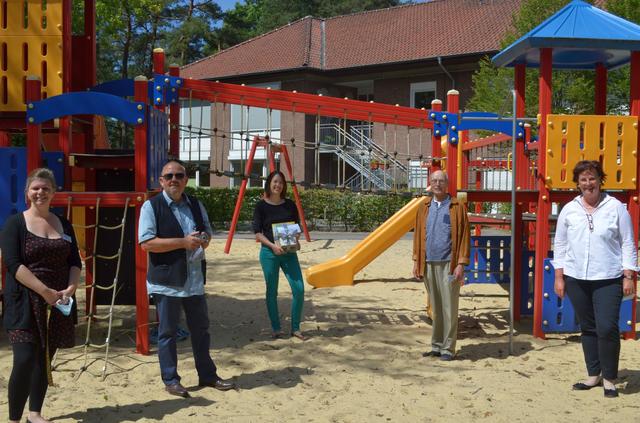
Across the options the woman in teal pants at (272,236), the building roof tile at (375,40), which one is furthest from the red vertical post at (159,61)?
the building roof tile at (375,40)

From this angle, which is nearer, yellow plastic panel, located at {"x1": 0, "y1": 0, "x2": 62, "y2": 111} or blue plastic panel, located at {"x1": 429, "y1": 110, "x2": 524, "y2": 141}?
yellow plastic panel, located at {"x1": 0, "y1": 0, "x2": 62, "y2": 111}

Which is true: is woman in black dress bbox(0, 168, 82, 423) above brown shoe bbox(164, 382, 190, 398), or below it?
above

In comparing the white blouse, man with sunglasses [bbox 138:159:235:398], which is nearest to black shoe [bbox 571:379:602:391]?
the white blouse

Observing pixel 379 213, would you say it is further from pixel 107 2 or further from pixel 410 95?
pixel 107 2

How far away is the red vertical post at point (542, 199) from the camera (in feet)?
21.7

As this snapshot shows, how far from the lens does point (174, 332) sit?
4664 millimetres

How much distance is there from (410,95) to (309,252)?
585 inches

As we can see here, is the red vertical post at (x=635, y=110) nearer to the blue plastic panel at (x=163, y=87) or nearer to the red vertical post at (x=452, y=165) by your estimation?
the red vertical post at (x=452, y=165)

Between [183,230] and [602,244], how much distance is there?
2.90 m

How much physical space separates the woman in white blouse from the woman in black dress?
3.37 meters

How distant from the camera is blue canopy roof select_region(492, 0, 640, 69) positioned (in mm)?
6520

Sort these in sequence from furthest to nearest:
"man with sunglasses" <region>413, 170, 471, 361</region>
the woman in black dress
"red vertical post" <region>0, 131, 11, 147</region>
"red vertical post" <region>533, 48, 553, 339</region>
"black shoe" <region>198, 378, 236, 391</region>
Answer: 1. "red vertical post" <region>0, 131, 11, 147</region>
2. "red vertical post" <region>533, 48, 553, 339</region>
3. "man with sunglasses" <region>413, 170, 471, 361</region>
4. "black shoe" <region>198, 378, 236, 391</region>
5. the woman in black dress

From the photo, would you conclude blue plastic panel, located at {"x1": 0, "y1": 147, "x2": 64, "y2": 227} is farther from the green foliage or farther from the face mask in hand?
the green foliage

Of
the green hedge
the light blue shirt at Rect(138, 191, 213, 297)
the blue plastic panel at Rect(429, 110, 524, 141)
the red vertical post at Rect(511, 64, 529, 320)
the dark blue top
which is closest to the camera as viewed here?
the light blue shirt at Rect(138, 191, 213, 297)
